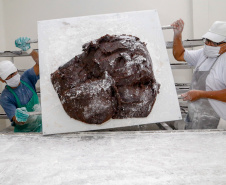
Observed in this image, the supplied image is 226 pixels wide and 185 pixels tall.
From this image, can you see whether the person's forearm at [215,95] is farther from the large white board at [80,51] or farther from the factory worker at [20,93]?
the factory worker at [20,93]

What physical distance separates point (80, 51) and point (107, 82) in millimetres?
389

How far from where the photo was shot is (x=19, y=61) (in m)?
3.72

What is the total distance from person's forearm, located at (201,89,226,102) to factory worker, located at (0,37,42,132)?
1.66 meters

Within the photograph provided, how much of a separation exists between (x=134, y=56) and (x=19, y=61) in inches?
107

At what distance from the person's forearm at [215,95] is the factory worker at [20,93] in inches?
65.5

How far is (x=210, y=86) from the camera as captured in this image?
6.37 feet

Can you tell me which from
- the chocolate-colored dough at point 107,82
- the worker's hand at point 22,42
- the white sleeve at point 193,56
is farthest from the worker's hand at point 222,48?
the worker's hand at point 22,42

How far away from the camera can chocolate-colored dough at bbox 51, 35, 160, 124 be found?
1.59 metres

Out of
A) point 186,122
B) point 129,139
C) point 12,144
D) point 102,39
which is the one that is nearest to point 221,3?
point 186,122

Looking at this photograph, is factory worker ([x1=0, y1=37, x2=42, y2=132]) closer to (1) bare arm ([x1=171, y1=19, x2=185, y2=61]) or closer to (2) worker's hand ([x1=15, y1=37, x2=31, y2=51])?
(2) worker's hand ([x1=15, y1=37, x2=31, y2=51])

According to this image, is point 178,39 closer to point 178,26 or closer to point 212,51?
point 178,26

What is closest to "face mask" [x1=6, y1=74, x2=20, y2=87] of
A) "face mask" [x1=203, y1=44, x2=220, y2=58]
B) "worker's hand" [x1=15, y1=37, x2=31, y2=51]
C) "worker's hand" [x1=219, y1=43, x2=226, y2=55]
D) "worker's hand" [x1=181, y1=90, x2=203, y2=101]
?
"worker's hand" [x1=15, y1=37, x2=31, y2=51]

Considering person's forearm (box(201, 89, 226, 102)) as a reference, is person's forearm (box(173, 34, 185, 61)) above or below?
above

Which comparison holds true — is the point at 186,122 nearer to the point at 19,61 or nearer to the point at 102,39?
the point at 102,39
